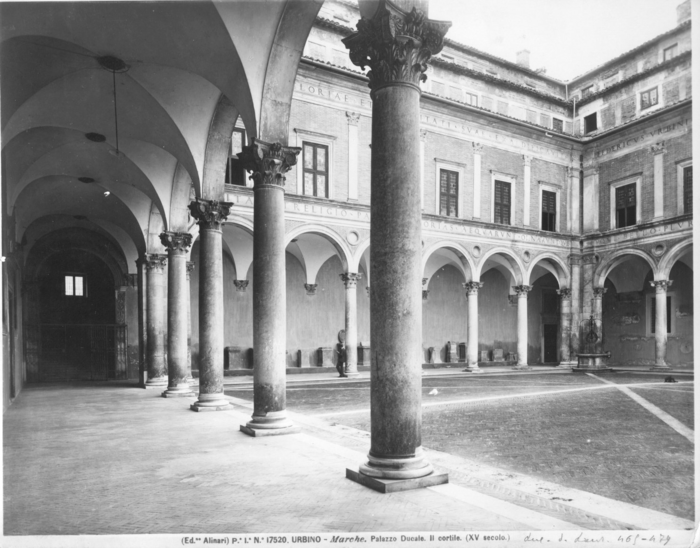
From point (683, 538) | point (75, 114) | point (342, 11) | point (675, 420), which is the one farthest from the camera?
point (342, 11)

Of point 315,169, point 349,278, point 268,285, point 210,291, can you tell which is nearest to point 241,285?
point 349,278

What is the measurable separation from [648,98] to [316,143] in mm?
14066

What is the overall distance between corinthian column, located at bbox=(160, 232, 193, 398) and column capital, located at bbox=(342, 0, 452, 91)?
9244 mm

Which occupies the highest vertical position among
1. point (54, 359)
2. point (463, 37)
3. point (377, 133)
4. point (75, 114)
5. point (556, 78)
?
point (556, 78)

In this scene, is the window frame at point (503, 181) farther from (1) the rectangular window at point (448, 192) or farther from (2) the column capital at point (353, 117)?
(2) the column capital at point (353, 117)

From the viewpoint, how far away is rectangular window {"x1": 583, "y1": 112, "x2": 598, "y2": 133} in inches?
1062

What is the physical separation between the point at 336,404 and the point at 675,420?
21.0 ft

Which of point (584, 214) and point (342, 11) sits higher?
point (342, 11)

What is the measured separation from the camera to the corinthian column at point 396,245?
5.10 meters

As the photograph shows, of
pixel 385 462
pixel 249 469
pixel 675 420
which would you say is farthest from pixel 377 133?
pixel 675 420

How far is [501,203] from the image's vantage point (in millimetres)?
Answer: 25609

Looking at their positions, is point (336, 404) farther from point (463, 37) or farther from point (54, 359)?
point (54, 359)

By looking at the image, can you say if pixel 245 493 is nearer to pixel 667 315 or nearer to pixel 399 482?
pixel 399 482

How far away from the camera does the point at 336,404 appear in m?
12.5
